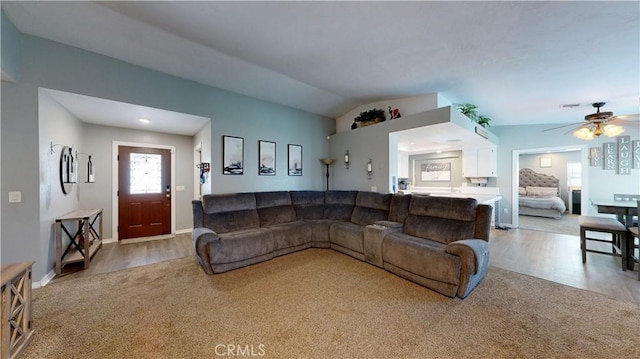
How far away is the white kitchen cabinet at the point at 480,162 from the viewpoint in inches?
222

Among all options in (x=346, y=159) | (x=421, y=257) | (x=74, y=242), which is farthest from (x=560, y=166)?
(x=74, y=242)

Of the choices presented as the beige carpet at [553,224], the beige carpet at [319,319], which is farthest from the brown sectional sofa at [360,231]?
the beige carpet at [553,224]

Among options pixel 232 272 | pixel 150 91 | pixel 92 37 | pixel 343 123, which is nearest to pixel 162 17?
pixel 92 37

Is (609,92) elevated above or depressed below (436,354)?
above

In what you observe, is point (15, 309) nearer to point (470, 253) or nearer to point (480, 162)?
point (470, 253)

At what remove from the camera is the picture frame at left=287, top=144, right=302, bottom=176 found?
4.77 m

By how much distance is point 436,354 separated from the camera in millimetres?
1578

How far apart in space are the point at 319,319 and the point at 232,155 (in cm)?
305

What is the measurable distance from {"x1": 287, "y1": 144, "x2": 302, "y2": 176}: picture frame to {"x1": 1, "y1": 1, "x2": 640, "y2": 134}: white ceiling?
4.55ft

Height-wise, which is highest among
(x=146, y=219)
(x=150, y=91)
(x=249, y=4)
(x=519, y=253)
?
(x=249, y=4)

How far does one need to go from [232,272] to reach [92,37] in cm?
323

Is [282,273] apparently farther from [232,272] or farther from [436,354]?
[436,354]

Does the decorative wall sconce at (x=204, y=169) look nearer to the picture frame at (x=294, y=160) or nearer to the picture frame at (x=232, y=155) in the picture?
the picture frame at (x=232, y=155)

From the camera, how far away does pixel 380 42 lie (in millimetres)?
2570
